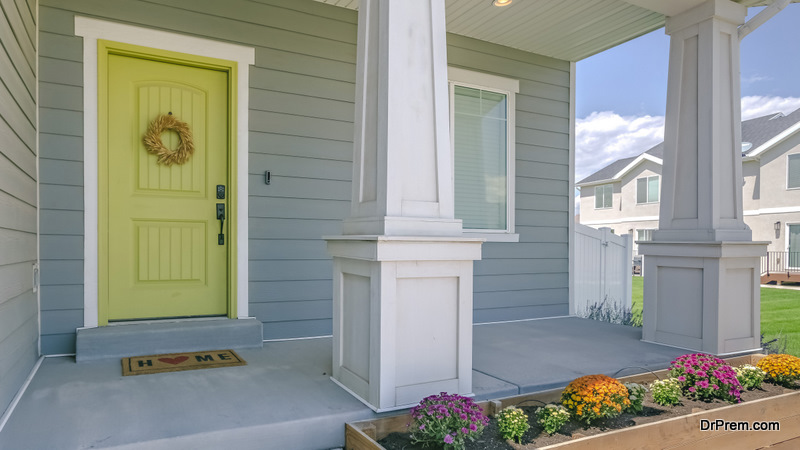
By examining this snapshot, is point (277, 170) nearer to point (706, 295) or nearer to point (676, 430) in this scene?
point (676, 430)

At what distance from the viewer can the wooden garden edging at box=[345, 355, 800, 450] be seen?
1.94 m

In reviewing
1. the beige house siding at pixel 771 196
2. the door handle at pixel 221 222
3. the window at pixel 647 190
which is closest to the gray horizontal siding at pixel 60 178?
the door handle at pixel 221 222

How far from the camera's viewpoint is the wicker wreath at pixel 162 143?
3.31m

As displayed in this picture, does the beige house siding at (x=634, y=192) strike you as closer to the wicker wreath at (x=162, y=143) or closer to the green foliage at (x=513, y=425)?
the wicker wreath at (x=162, y=143)

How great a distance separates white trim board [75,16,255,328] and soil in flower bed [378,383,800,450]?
200cm

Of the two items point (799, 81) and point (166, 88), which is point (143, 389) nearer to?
point (166, 88)

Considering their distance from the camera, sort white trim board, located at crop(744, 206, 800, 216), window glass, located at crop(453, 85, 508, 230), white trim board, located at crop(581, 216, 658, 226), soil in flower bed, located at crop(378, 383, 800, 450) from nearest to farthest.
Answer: soil in flower bed, located at crop(378, 383, 800, 450), window glass, located at crop(453, 85, 508, 230), white trim board, located at crop(744, 206, 800, 216), white trim board, located at crop(581, 216, 658, 226)

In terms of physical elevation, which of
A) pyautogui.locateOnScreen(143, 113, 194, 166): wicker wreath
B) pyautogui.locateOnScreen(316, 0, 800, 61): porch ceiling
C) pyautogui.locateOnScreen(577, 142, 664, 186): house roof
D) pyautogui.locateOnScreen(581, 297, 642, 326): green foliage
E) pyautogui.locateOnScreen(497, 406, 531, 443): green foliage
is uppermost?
pyautogui.locateOnScreen(577, 142, 664, 186): house roof

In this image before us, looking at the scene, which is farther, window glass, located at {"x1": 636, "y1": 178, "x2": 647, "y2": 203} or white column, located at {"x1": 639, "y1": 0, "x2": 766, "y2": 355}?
window glass, located at {"x1": 636, "y1": 178, "x2": 647, "y2": 203}

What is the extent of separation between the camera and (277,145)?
369cm

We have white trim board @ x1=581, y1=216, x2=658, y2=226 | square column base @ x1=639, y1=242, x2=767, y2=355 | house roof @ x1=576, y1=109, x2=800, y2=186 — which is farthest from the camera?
white trim board @ x1=581, y1=216, x2=658, y2=226

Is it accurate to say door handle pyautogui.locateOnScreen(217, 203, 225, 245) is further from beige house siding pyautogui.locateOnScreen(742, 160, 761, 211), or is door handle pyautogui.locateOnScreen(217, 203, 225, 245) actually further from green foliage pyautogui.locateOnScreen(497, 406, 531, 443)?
beige house siding pyautogui.locateOnScreen(742, 160, 761, 211)

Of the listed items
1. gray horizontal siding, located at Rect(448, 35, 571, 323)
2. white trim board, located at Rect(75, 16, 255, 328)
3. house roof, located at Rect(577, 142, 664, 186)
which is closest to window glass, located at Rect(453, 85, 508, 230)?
gray horizontal siding, located at Rect(448, 35, 571, 323)

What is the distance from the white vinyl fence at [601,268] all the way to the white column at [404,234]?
341 cm
